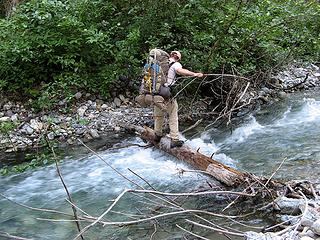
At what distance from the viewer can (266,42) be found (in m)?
10.5

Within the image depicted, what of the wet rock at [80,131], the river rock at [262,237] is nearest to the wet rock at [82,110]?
the wet rock at [80,131]

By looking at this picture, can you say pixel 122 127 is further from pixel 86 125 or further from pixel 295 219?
pixel 295 219

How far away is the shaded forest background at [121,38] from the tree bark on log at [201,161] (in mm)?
2391

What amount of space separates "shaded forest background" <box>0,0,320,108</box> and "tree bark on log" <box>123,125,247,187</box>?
2.39 m

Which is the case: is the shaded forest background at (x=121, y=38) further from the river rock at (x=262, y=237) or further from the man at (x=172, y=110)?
the river rock at (x=262, y=237)

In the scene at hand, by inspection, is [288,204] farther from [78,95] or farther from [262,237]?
[78,95]

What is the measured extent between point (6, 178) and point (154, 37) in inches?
184

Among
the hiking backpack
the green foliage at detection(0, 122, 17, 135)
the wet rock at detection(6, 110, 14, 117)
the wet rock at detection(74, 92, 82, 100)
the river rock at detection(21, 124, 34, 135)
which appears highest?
the hiking backpack

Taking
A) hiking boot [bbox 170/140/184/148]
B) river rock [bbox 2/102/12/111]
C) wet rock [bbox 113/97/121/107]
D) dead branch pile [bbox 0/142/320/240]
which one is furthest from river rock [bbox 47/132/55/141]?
dead branch pile [bbox 0/142/320/240]

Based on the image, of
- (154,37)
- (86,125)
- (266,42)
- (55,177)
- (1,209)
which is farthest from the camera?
(266,42)

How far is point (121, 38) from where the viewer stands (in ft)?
34.4

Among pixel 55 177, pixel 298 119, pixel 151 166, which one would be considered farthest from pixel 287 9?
pixel 55 177

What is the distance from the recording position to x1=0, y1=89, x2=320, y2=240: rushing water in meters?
5.34

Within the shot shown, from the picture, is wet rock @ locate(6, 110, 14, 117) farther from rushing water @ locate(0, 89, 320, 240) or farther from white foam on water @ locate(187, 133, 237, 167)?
white foam on water @ locate(187, 133, 237, 167)
